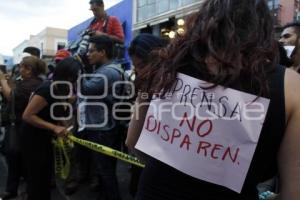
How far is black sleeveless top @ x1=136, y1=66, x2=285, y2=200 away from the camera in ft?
4.67

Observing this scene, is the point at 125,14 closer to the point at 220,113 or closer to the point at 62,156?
the point at 62,156

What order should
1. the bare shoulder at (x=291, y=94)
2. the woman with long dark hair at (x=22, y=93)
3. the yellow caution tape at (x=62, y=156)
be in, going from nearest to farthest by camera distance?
the bare shoulder at (x=291, y=94)
the yellow caution tape at (x=62, y=156)
the woman with long dark hair at (x=22, y=93)

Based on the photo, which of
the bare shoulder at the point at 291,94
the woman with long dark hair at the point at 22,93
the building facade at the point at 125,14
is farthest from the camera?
the building facade at the point at 125,14

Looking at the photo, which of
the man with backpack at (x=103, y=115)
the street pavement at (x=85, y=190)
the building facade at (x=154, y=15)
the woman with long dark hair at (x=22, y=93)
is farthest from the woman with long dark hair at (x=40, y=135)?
the building facade at (x=154, y=15)

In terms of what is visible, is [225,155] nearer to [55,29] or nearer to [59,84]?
[59,84]

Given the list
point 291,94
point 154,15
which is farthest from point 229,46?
point 154,15

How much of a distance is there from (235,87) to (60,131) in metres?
2.73

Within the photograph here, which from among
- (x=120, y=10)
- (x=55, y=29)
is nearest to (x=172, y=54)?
(x=120, y=10)

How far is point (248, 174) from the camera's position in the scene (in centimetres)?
148

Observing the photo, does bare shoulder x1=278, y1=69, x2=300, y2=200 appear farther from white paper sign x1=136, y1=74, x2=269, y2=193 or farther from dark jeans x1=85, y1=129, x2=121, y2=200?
dark jeans x1=85, y1=129, x2=121, y2=200

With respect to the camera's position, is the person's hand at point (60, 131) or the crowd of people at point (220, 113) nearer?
the crowd of people at point (220, 113)

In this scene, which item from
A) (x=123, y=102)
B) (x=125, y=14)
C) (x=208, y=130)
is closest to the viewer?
(x=208, y=130)

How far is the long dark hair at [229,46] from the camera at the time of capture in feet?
4.74

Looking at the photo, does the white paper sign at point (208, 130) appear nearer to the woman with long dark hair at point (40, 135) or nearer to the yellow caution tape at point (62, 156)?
the woman with long dark hair at point (40, 135)
